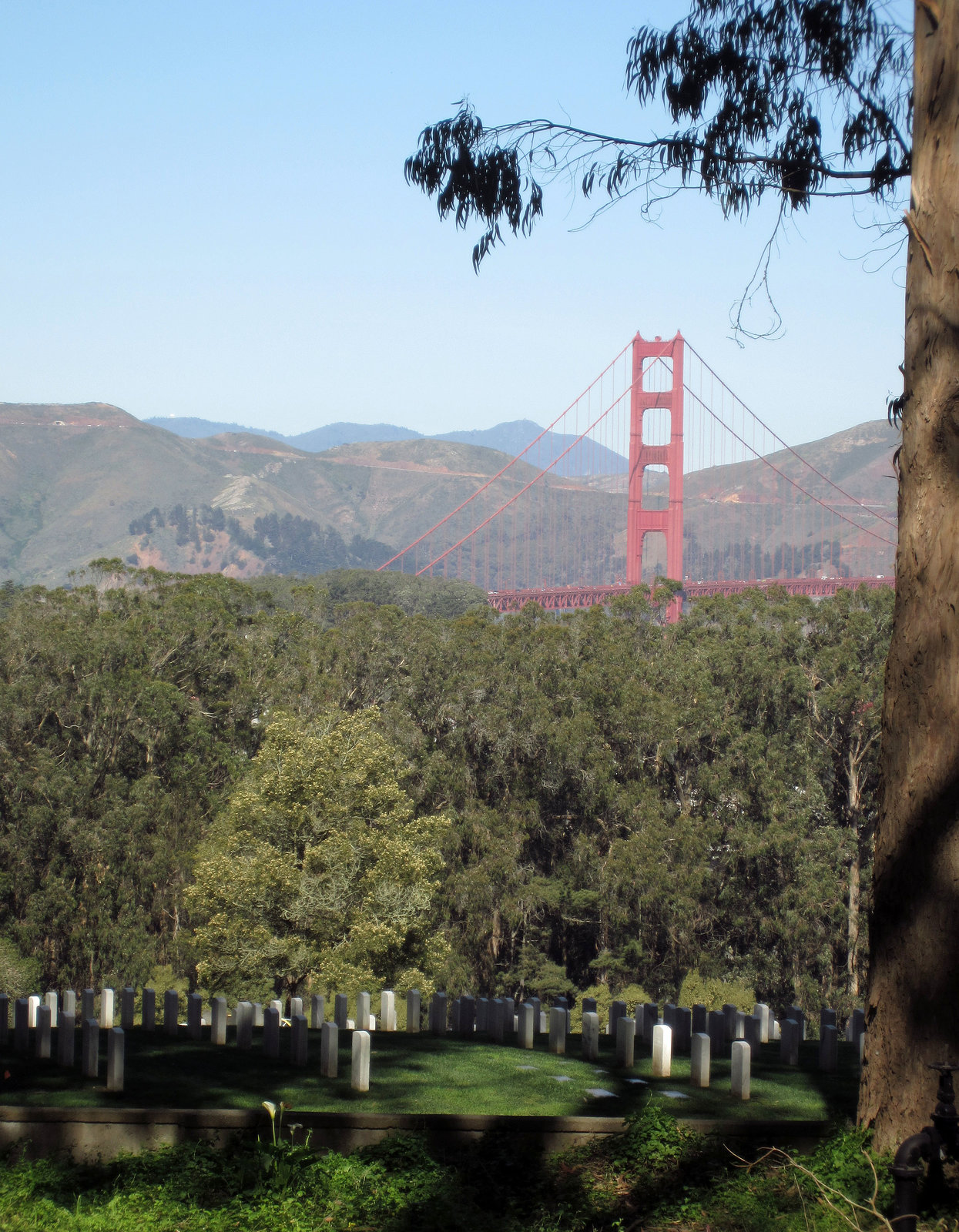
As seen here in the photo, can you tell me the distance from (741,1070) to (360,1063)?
2.15 meters

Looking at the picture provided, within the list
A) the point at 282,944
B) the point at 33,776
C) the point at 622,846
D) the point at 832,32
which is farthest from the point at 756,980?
the point at 832,32

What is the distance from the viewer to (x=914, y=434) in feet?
20.7

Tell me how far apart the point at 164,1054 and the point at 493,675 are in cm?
2636

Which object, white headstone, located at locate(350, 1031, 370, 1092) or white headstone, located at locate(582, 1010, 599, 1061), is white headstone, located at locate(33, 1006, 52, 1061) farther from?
white headstone, located at locate(582, 1010, 599, 1061)

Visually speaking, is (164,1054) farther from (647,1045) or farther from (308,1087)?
(647,1045)

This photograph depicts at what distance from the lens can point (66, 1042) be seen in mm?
7855

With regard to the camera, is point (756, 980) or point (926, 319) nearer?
point (926, 319)

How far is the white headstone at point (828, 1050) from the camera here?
850 cm

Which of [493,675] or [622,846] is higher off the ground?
[493,675]

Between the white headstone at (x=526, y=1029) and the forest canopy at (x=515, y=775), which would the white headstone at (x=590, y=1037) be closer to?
the white headstone at (x=526, y=1029)

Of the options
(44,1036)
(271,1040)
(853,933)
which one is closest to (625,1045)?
(271,1040)

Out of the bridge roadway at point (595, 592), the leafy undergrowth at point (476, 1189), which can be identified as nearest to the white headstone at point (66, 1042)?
the leafy undergrowth at point (476, 1189)

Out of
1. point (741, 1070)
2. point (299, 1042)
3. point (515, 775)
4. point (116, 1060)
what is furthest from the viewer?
point (515, 775)

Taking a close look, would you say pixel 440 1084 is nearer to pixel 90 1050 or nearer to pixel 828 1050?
pixel 90 1050
